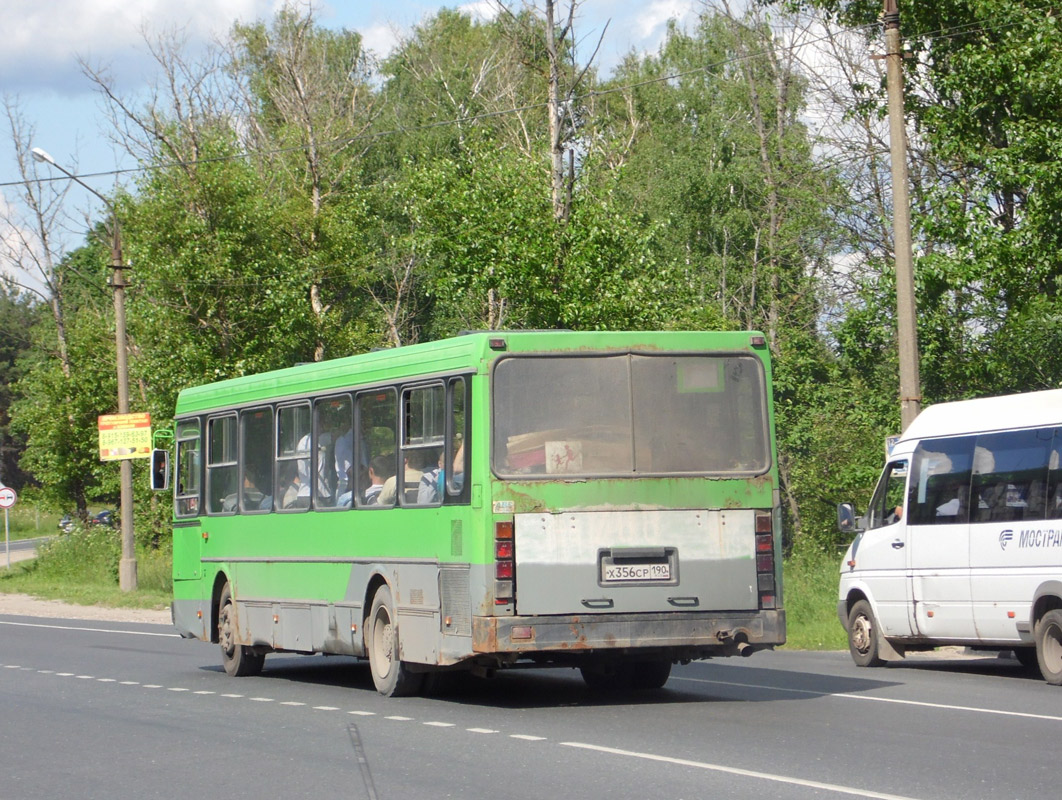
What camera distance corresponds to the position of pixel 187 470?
18891 mm

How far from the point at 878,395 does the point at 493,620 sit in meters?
19.5

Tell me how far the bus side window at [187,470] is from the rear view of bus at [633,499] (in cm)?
666

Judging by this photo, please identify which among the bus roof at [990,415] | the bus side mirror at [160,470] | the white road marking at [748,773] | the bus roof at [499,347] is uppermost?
the bus roof at [499,347]

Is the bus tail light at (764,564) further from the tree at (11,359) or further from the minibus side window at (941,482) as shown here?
the tree at (11,359)

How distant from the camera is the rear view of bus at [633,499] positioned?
12.5 metres

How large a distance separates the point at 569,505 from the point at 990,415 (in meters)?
5.90

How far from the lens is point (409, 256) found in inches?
2293

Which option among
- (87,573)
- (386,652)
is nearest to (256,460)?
(386,652)

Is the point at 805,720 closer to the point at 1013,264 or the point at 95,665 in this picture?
the point at 95,665

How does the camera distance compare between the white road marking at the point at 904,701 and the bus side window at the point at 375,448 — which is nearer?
the white road marking at the point at 904,701

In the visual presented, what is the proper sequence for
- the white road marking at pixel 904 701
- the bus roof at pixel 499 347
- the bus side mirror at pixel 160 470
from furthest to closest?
the bus side mirror at pixel 160 470, the bus roof at pixel 499 347, the white road marking at pixel 904 701

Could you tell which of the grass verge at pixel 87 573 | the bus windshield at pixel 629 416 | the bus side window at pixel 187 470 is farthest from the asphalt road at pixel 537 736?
the grass verge at pixel 87 573

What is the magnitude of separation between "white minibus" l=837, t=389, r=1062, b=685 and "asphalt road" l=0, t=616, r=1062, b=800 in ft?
1.88

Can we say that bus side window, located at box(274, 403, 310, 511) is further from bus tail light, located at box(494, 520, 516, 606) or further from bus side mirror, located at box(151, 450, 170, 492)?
bus tail light, located at box(494, 520, 516, 606)
